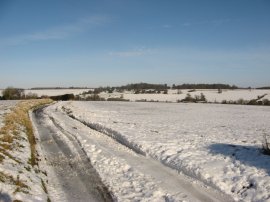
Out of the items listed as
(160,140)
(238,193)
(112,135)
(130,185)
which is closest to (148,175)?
(130,185)

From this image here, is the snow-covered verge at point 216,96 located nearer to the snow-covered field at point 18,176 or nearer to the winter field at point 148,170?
the winter field at point 148,170

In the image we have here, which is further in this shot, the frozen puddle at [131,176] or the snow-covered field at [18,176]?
the frozen puddle at [131,176]

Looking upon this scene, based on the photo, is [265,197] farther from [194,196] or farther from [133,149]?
[133,149]

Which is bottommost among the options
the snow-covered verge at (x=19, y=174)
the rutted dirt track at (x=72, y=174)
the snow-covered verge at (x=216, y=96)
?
the rutted dirt track at (x=72, y=174)

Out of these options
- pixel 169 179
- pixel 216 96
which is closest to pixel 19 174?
pixel 169 179

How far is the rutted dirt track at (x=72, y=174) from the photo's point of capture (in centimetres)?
1010

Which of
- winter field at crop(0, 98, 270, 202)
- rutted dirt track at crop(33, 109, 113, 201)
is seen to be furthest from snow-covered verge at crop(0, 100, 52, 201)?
rutted dirt track at crop(33, 109, 113, 201)

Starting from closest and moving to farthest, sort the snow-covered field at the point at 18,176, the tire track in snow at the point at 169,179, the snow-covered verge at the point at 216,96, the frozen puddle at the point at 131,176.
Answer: the snow-covered field at the point at 18,176 < the tire track in snow at the point at 169,179 < the frozen puddle at the point at 131,176 < the snow-covered verge at the point at 216,96

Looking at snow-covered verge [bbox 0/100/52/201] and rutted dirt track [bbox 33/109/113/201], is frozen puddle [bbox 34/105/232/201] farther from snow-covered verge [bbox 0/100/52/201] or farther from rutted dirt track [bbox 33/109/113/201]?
snow-covered verge [bbox 0/100/52/201]

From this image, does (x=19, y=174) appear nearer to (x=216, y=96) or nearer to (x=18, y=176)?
(x=18, y=176)

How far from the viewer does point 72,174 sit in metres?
12.4

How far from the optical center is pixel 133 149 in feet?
57.4

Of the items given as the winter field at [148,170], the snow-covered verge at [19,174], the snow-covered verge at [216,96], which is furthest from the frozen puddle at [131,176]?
the snow-covered verge at [216,96]

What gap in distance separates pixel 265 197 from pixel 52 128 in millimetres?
19055
